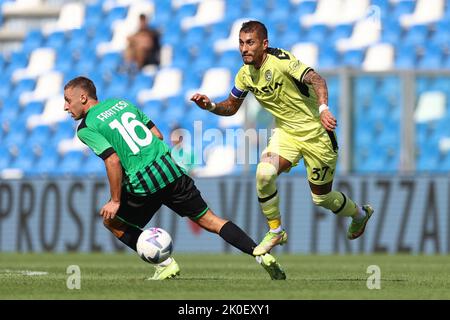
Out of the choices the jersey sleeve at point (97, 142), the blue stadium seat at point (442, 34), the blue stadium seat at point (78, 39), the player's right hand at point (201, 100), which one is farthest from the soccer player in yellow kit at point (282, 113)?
the blue stadium seat at point (78, 39)

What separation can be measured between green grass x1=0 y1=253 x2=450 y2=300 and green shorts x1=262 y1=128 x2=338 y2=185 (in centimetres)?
92

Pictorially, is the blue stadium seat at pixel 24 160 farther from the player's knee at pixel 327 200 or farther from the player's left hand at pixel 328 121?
the player's left hand at pixel 328 121

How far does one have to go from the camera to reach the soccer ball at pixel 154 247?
380 inches

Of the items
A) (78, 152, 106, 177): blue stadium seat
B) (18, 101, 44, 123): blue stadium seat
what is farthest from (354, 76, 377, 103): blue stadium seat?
(18, 101, 44, 123): blue stadium seat

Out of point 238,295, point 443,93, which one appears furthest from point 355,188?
point 238,295

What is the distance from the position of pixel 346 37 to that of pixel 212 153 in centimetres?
353

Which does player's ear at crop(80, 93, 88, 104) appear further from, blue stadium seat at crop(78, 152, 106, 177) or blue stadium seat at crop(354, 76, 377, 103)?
blue stadium seat at crop(78, 152, 106, 177)

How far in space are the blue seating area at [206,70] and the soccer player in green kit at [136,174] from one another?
7640 mm

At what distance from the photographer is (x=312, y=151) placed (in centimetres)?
1056

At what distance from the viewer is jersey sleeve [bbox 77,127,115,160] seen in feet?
30.7

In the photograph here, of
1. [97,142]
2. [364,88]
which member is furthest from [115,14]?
[97,142]

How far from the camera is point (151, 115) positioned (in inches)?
853

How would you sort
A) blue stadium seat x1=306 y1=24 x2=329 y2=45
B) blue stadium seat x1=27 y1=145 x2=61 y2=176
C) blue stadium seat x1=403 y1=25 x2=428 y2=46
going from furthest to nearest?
blue stadium seat x1=27 y1=145 x2=61 y2=176 → blue stadium seat x1=306 y1=24 x2=329 y2=45 → blue stadium seat x1=403 y1=25 x2=428 y2=46
